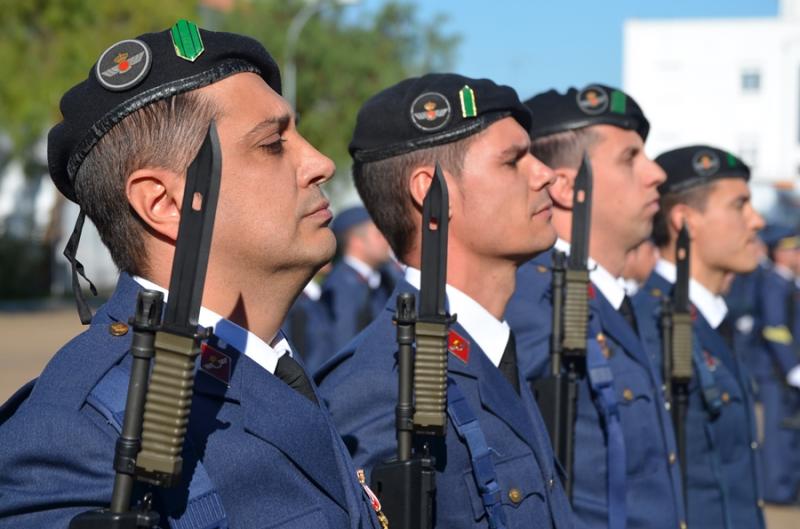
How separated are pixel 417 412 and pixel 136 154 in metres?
0.97

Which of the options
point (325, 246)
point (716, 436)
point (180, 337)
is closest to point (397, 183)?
point (325, 246)

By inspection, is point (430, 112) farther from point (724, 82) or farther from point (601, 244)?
point (724, 82)

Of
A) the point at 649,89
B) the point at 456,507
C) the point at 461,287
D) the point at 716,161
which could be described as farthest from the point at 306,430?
the point at 649,89

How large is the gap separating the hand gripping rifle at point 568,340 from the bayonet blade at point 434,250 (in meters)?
1.10

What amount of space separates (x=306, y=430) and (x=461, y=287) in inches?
55.0

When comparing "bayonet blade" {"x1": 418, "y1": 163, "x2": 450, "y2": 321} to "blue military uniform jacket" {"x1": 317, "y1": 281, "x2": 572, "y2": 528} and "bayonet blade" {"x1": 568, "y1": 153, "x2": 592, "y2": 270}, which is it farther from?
"bayonet blade" {"x1": 568, "y1": 153, "x2": 592, "y2": 270}

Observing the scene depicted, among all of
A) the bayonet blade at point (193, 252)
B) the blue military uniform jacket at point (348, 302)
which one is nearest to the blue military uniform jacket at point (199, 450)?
the bayonet blade at point (193, 252)

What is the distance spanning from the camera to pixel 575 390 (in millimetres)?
4547

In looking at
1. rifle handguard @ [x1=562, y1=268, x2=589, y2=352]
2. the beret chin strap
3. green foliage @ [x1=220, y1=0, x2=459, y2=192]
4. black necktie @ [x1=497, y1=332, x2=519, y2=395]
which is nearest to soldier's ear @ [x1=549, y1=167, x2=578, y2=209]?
rifle handguard @ [x1=562, y1=268, x2=589, y2=352]

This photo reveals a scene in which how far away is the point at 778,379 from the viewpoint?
12805 millimetres

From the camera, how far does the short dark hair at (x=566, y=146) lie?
5.29m

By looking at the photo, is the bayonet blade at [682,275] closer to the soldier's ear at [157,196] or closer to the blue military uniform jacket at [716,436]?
the blue military uniform jacket at [716,436]

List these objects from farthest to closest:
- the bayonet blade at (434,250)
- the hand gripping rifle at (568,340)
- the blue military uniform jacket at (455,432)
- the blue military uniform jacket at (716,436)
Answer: the blue military uniform jacket at (716,436) → the hand gripping rifle at (568,340) → the blue military uniform jacket at (455,432) → the bayonet blade at (434,250)

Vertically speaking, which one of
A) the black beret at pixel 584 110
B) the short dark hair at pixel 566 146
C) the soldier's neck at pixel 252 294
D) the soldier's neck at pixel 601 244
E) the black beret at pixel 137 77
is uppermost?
the black beret at pixel 584 110
